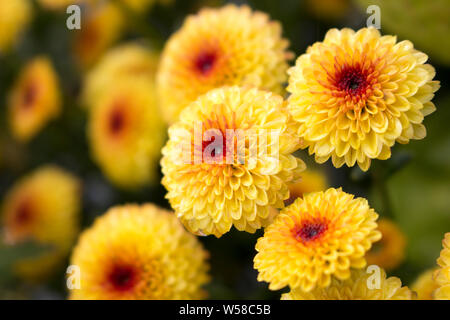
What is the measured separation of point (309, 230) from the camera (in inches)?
16.2

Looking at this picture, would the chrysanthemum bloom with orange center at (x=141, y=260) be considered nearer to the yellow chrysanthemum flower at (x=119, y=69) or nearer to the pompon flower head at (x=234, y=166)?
the pompon flower head at (x=234, y=166)

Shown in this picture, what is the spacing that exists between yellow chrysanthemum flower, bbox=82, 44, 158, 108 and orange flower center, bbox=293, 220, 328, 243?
0.54 metres

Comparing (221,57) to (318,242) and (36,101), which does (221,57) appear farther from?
(36,101)

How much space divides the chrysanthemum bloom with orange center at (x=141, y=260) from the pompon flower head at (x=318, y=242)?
0.53 feet

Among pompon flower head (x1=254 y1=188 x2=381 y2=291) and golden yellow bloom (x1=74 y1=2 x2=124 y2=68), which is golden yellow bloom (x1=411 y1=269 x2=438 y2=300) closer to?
pompon flower head (x1=254 y1=188 x2=381 y2=291)

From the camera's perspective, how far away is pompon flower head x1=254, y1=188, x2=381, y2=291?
1.27ft

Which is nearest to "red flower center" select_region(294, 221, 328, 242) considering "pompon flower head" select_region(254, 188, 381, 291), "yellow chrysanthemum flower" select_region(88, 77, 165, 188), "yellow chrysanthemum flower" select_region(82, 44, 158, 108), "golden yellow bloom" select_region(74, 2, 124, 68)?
"pompon flower head" select_region(254, 188, 381, 291)

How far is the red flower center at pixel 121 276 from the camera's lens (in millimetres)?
562

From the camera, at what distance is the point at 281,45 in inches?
23.9

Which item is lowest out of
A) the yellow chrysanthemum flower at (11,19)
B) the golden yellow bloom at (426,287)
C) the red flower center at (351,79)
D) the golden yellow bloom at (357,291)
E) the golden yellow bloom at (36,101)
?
the golden yellow bloom at (357,291)

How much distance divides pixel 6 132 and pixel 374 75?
0.91 metres

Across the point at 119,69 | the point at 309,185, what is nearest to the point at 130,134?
the point at 119,69

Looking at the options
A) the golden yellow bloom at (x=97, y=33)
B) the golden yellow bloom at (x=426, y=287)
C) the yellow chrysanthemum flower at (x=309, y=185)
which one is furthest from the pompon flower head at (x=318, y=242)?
the golden yellow bloom at (x=97, y=33)
